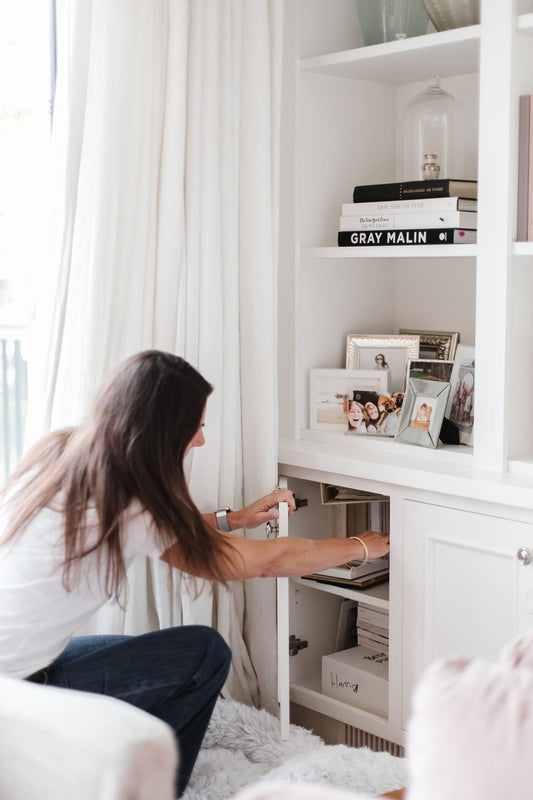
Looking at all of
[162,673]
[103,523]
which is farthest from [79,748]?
[162,673]

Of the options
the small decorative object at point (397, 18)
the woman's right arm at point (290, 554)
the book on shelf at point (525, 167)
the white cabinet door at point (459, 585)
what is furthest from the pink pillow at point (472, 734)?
the small decorative object at point (397, 18)

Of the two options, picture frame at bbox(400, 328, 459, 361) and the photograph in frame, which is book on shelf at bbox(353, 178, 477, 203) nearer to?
picture frame at bbox(400, 328, 459, 361)

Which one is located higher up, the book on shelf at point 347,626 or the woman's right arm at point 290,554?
the woman's right arm at point 290,554

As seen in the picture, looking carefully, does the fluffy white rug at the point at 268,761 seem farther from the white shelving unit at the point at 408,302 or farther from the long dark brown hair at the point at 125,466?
the long dark brown hair at the point at 125,466

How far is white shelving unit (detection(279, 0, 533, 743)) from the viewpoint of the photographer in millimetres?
1947

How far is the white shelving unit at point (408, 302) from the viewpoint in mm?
1947

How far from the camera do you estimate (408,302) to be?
2.62 meters

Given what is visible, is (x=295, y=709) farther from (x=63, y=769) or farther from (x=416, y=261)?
(x=63, y=769)

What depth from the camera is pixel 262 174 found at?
2240mm

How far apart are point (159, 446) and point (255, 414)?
0.70 metres

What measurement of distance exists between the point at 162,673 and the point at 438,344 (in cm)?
111

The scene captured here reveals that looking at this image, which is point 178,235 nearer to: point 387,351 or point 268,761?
point 387,351

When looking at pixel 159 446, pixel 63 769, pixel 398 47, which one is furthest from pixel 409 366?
pixel 63 769

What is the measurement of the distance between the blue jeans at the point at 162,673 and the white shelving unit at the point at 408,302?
28cm
